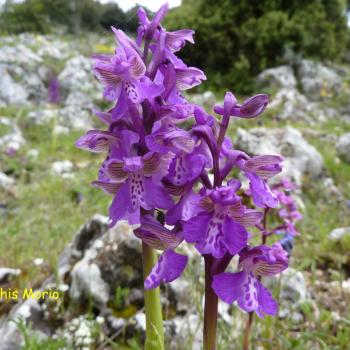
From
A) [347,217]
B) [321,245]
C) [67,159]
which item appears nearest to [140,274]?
[321,245]

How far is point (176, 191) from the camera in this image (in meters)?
0.95

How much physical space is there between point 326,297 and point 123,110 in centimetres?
185

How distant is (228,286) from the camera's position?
879 millimetres

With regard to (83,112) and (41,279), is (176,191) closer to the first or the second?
(41,279)

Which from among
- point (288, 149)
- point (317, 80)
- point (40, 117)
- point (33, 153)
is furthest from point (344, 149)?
point (317, 80)

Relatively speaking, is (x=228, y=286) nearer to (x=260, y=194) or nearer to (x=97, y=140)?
(x=260, y=194)

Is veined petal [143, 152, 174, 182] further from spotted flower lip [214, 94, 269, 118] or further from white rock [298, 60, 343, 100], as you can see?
white rock [298, 60, 343, 100]

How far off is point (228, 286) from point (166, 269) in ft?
0.44

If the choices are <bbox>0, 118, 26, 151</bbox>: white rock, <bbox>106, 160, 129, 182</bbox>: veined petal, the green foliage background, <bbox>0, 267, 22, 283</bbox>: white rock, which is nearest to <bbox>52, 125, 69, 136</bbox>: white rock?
<bbox>0, 118, 26, 151</bbox>: white rock

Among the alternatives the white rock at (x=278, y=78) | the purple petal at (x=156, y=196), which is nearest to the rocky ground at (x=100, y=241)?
the white rock at (x=278, y=78)

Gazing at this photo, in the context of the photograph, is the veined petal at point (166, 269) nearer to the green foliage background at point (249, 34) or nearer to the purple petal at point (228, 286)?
the purple petal at point (228, 286)

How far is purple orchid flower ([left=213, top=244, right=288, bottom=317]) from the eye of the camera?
2.86 feet

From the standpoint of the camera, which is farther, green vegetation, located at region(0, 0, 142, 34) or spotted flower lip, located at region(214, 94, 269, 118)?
green vegetation, located at region(0, 0, 142, 34)

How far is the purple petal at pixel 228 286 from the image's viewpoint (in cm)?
86
